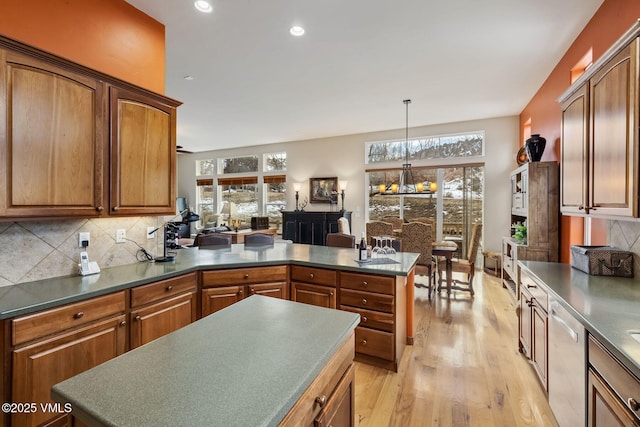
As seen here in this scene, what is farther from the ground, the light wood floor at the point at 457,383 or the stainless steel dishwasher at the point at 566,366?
the stainless steel dishwasher at the point at 566,366

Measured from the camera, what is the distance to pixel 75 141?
74.1 inches

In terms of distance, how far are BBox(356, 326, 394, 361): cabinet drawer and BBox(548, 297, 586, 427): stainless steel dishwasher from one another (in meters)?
1.06

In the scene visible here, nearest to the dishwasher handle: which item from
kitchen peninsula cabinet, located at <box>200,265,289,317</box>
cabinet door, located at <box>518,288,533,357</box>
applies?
cabinet door, located at <box>518,288,533,357</box>

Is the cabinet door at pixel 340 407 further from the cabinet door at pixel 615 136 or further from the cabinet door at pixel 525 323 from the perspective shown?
the cabinet door at pixel 525 323

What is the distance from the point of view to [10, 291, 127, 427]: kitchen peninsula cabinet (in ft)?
4.77

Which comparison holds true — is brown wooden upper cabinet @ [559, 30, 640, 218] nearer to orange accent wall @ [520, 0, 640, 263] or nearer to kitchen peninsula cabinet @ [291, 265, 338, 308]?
orange accent wall @ [520, 0, 640, 263]

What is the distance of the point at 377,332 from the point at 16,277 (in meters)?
2.54

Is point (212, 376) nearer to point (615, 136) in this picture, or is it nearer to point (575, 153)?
point (615, 136)

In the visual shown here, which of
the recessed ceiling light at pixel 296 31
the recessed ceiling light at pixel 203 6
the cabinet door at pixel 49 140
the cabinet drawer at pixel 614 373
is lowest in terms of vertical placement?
the cabinet drawer at pixel 614 373

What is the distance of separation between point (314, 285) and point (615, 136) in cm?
230

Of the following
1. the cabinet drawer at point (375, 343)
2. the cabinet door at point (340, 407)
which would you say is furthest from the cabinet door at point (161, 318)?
the cabinet door at point (340, 407)

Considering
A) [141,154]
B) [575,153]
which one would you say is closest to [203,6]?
[141,154]

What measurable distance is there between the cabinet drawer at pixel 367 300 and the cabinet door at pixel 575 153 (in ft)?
5.02

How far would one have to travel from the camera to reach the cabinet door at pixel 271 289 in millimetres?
2688
